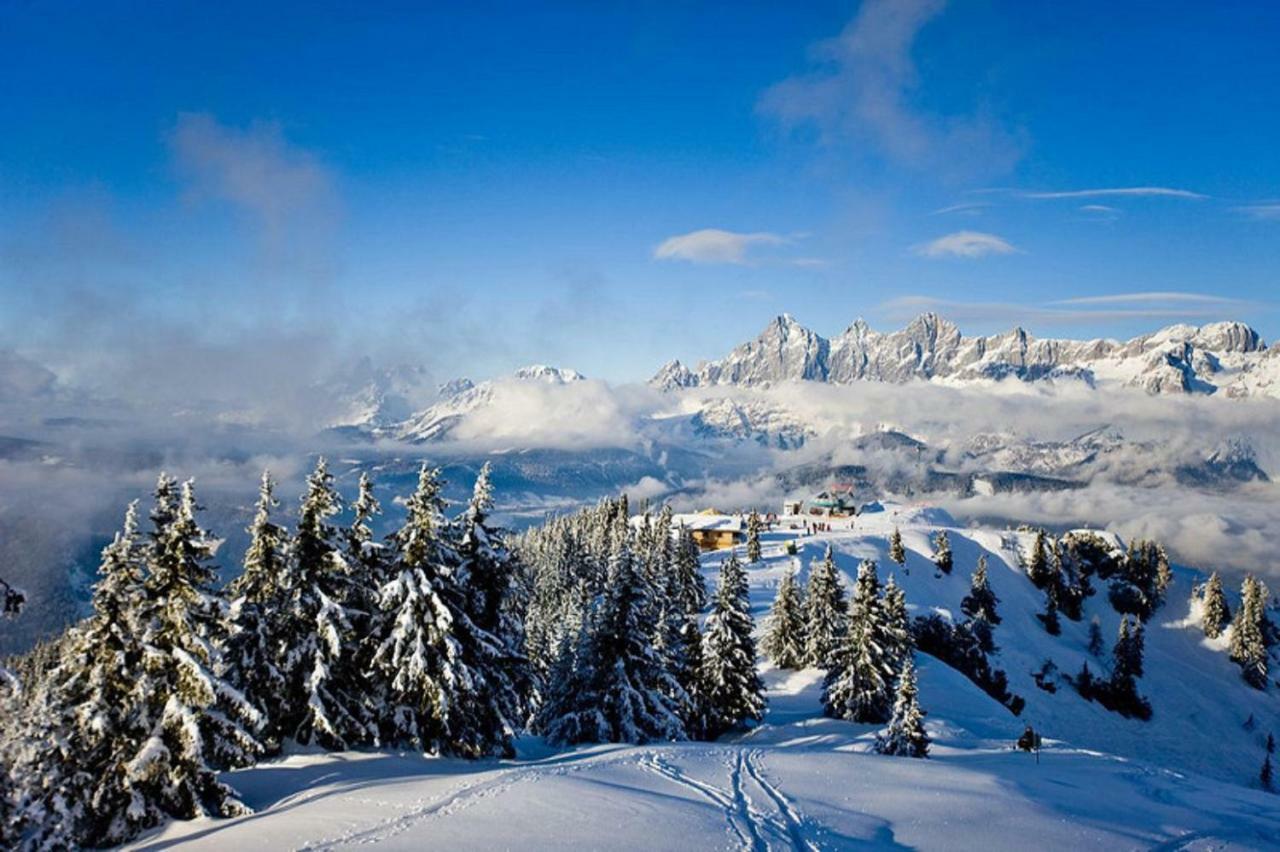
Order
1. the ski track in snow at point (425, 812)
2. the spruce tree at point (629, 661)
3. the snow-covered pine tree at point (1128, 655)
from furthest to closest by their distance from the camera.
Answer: the snow-covered pine tree at point (1128, 655) < the spruce tree at point (629, 661) < the ski track in snow at point (425, 812)

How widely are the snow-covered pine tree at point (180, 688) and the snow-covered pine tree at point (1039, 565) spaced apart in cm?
14268

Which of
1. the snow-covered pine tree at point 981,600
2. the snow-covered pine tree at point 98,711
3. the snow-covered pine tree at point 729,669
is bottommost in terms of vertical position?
the snow-covered pine tree at point 981,600

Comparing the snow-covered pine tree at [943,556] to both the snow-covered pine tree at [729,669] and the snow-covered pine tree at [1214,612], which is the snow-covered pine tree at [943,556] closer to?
the snow-covered pine tree at [1214,612]

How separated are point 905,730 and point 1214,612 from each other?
459ft

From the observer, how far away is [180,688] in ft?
63.9

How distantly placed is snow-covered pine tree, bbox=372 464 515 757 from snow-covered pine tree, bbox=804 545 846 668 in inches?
1487

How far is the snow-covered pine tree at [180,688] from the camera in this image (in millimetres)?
18672

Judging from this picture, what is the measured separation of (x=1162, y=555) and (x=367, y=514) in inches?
7108

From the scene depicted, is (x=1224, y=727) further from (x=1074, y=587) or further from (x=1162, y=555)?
(x=1162, y=555)

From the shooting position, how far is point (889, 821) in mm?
19062

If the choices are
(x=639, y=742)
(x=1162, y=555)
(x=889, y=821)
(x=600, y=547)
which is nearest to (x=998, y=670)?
(x=600, y=547)

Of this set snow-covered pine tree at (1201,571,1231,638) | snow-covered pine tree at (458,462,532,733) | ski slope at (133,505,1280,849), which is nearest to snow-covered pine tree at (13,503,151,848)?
ski slope at (133,505,1280,849)

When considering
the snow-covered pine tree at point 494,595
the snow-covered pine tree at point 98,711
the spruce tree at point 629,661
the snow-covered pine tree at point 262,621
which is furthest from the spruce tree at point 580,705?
the snow-covered pine tree at point 98,711

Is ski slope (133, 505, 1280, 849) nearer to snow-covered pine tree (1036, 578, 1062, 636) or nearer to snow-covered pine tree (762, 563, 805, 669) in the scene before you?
snow-covered pine tree (762, 563, 805, 669)
